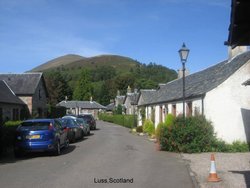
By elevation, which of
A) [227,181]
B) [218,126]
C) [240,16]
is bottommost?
[227,181]

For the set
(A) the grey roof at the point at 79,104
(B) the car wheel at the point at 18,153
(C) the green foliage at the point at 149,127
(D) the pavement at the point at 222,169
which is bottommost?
(D) the pavement at the point at 222,169

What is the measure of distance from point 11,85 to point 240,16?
1625 inches

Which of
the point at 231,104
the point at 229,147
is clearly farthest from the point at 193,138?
the point at 231,104

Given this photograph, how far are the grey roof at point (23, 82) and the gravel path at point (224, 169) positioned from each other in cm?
3006

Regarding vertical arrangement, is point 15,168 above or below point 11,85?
below

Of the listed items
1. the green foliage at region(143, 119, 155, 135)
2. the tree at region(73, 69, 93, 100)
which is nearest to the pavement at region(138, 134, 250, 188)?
the green foliage at region(143, 119, 155, 135)

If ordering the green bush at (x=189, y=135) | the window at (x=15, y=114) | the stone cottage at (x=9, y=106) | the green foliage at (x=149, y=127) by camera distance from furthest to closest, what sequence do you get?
the window at (x=15, y=114), the stone cottage at (x=9, y=106), the green foliage at (x=149, y=127), the green bush at (x=189, y=135)

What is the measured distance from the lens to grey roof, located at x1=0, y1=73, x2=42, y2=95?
44.7 m

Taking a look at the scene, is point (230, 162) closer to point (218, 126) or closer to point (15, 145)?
point (218, 126)

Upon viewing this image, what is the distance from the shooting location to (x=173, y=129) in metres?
19.3

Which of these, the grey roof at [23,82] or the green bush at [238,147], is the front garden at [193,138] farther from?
the grey roof at [23,82]

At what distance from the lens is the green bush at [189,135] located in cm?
1889

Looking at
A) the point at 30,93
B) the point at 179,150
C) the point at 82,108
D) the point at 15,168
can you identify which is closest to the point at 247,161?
the point at 179,150

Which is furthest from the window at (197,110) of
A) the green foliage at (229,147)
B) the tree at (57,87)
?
the tree at (57,87)
